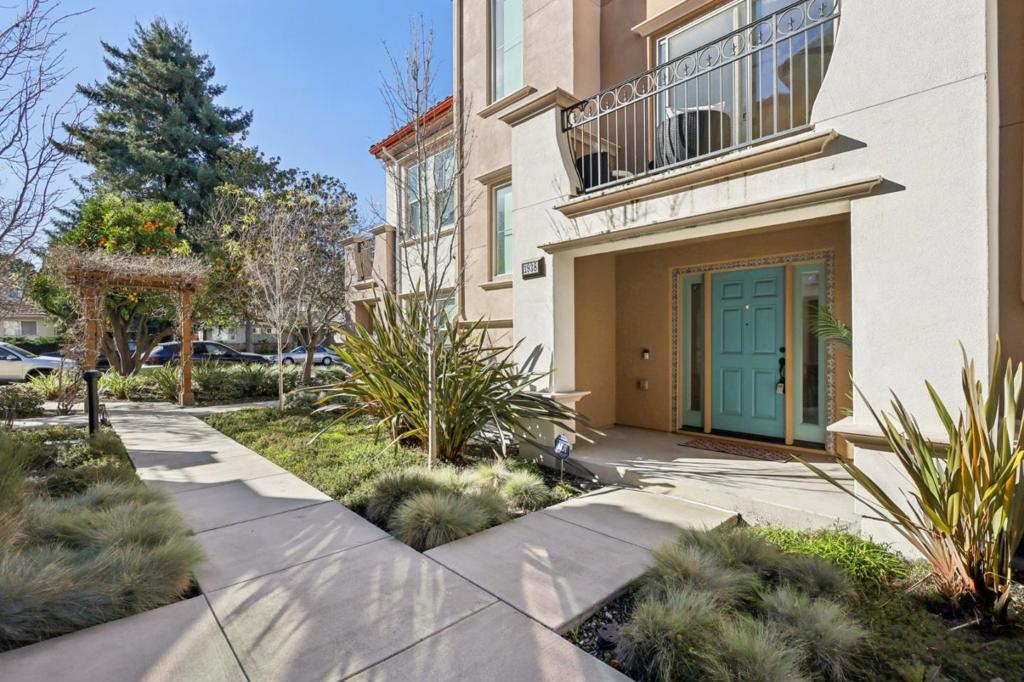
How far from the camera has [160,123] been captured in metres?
23.2

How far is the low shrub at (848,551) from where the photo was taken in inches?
127

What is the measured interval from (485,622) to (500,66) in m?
8.98

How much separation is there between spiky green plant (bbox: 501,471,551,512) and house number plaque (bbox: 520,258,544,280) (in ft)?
8.51

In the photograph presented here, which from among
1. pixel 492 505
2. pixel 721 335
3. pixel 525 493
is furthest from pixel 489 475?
pixel 721 335

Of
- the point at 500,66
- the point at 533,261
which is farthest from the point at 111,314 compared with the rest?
the point at 533,261

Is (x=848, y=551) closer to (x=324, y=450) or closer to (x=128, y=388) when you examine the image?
(x=324, y=450)

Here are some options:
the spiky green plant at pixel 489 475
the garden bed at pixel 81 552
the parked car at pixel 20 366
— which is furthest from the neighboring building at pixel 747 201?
the parked car at pixel 20 366

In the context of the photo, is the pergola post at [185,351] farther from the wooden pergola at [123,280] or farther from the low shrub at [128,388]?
the low shrub at [128,388]

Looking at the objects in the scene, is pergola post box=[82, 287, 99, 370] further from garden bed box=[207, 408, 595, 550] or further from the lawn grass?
garden bed box=[207, 408, 595, 550]

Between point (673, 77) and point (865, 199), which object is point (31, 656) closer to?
point (865, 199)

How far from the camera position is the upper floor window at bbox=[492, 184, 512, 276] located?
8539 millimetres

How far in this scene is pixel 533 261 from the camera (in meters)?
6.33

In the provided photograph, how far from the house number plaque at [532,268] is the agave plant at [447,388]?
94cm

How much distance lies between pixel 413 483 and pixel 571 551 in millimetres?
1628
